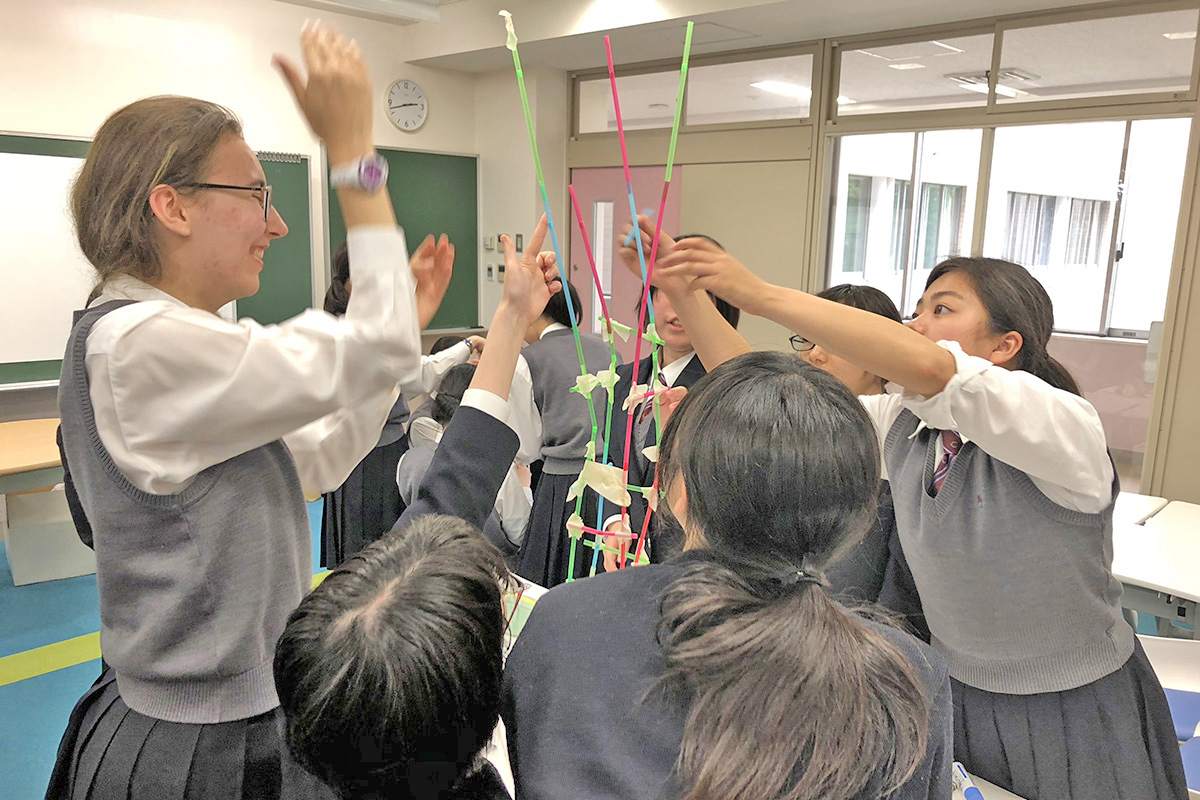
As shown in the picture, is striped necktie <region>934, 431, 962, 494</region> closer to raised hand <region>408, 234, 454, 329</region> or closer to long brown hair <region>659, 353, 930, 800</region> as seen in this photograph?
long brown hair <region>659, 353, 930, 800</region>

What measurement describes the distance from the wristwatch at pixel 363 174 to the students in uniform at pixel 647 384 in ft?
1.57

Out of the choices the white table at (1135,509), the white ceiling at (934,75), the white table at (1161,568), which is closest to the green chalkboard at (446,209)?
the white ceiling at (934,75)

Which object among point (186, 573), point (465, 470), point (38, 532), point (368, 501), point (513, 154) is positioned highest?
point (513, 154)

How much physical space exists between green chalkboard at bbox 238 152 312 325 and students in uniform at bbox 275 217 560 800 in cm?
501

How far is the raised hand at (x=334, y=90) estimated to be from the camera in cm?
88

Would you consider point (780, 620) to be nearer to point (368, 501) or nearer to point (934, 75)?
point (368, 501)

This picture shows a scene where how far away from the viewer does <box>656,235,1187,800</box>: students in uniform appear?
3.82 feet

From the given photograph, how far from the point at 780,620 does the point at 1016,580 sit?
2.51 feet

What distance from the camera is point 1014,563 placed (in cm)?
128

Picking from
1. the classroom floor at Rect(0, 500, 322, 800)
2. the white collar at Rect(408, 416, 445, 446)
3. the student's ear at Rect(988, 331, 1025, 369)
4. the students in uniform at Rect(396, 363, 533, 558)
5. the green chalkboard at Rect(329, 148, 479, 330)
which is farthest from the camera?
the green chalkboard at Rect(329, 148, 479, 330)

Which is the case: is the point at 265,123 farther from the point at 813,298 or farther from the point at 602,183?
the point at 813,298

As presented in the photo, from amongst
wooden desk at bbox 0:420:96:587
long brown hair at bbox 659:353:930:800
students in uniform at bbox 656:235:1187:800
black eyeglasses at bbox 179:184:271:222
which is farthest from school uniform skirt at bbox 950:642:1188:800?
wooden desk at bbox 0:420:96:587

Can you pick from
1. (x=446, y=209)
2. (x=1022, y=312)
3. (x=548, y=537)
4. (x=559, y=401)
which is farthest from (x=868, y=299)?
(x=446, y=209)

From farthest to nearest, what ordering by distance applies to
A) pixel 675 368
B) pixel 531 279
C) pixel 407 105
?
pixel 407 105 → pixel 675 368 → pixel 531 279
